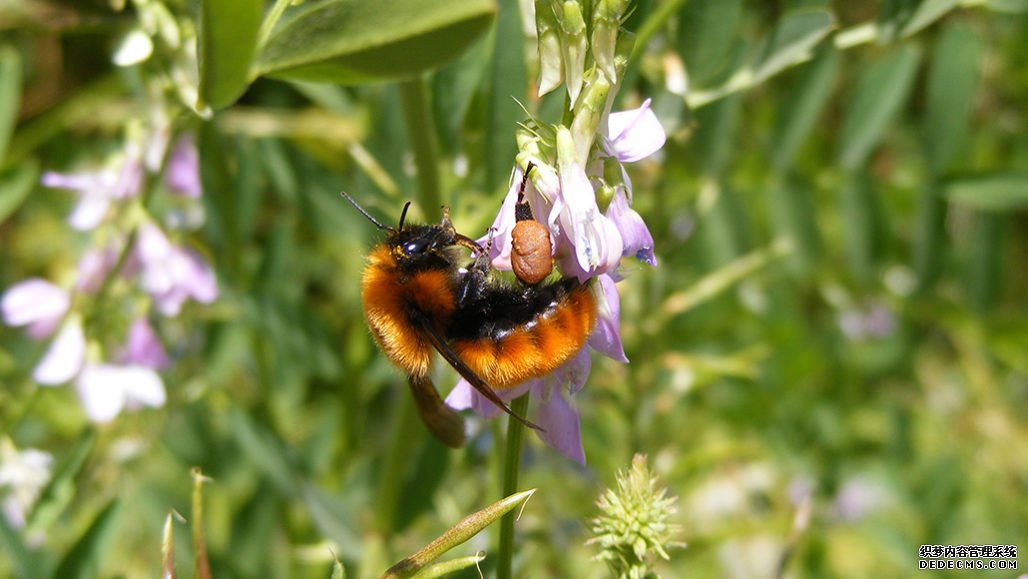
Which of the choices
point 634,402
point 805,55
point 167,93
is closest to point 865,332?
point 634,402

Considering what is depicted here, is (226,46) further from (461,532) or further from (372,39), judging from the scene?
(461,532)

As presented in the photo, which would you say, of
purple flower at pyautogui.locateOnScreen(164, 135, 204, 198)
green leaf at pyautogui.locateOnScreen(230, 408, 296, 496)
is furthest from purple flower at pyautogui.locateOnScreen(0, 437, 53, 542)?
purple flower at pyautogui.locateOnScreen(164, 135, 204, 198)

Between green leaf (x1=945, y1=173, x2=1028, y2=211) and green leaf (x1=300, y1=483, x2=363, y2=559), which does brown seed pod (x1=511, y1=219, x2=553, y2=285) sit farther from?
green leaf (x1=945, y1=173, x2=1028, y2=211)

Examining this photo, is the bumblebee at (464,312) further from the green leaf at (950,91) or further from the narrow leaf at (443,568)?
the green leaf at (950,91)

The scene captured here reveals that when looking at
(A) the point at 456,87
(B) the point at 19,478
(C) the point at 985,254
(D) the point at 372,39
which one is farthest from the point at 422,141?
(C) the point at 985,254

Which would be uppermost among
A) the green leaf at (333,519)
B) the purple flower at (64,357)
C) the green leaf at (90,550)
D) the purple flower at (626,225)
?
the purple flower at (626,225)

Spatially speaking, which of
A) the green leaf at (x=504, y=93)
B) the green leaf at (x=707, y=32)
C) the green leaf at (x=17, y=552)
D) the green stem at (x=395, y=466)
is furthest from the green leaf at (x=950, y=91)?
the green leaf at (x=17, y=552)
